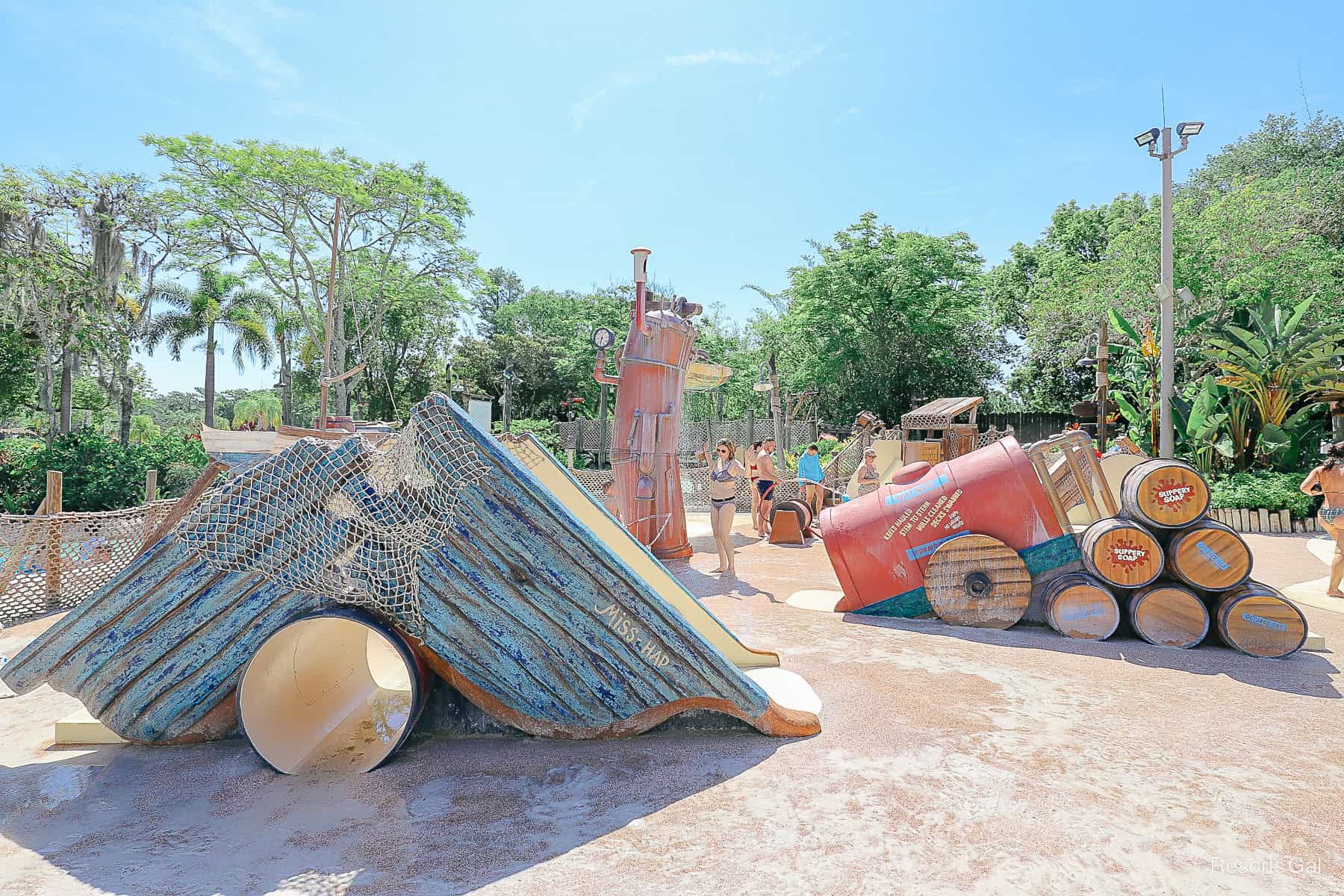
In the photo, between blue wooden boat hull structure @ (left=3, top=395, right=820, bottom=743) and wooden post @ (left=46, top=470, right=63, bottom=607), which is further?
wooden post @ (left=46, top=470, right=63, bottom=607)

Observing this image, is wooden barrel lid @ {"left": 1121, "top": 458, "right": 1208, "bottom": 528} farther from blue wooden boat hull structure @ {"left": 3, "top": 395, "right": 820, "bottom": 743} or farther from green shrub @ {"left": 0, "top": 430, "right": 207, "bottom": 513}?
green shrub @ {"left": 0, "top": 430, "right": 207, "bottom": 513}

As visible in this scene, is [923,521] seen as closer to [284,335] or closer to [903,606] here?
[903,606]

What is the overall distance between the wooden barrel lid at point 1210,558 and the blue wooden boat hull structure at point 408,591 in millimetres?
3682

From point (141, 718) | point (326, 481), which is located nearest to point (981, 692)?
point (326, 481)

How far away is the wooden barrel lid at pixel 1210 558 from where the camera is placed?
4.88m

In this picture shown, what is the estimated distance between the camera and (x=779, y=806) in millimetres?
2764

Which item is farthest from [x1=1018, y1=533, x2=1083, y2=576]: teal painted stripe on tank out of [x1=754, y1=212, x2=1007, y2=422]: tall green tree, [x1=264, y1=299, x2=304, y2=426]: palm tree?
[x1=264, y1=299, x2=304, y2=426]: palm tree

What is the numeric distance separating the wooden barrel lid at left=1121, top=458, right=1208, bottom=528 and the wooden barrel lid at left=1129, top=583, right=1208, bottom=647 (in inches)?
18.9

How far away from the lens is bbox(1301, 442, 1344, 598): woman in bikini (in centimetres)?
674

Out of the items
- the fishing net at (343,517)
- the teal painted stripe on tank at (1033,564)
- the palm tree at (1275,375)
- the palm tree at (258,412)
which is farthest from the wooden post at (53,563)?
the palm tree at (258,412)

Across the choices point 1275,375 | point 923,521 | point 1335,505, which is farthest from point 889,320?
point 923,521

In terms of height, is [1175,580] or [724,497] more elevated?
[724,497]

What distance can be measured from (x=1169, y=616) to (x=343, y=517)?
538cm

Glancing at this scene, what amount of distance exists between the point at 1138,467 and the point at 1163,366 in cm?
933
